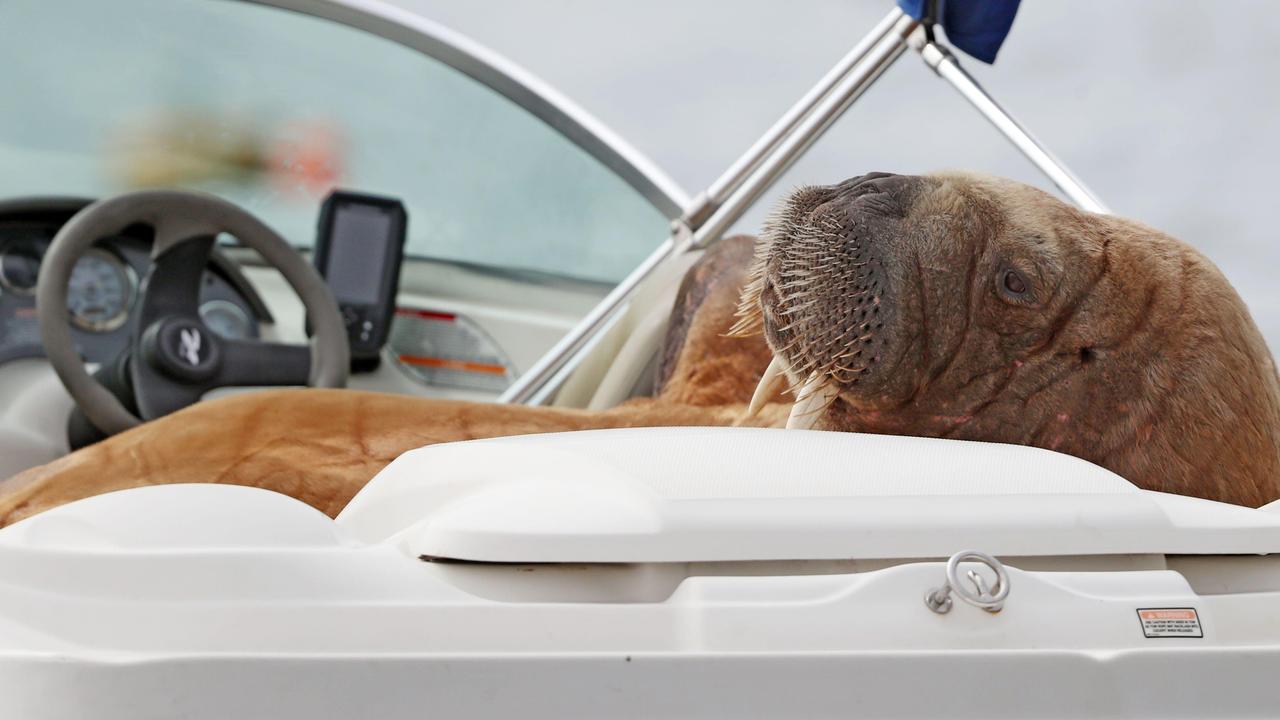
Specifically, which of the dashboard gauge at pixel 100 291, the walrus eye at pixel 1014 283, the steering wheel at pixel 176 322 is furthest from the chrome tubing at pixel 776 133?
the walrus eye at pixel 1014 283

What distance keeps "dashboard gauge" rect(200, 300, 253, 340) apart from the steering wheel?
9.8 inches

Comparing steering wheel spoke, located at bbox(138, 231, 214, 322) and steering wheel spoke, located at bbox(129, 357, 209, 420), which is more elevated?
steering wheel spoke, located at bbox(138, 231, 214, 322)

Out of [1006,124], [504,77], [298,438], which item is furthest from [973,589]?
[504,77]

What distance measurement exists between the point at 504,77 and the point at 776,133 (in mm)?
1240

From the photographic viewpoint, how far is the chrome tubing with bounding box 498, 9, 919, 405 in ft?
7.02

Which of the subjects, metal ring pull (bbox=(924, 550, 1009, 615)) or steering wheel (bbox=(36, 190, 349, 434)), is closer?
metal ring pull (bbox=(924, 550, 1009, 615))

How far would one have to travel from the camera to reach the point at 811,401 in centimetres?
106

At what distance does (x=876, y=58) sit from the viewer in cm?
212

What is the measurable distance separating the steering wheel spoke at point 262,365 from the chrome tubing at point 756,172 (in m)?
0.42

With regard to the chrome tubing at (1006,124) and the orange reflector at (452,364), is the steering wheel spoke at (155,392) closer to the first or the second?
the orange reflector at (452,364)

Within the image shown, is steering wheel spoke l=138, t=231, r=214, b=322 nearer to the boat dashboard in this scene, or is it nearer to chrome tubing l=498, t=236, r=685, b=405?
the boat dashboard

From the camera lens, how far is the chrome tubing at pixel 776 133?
215 cm

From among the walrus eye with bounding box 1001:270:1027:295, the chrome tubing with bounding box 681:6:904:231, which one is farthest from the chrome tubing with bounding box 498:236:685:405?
the walrus eye with bounding box 1001:270:1027:295

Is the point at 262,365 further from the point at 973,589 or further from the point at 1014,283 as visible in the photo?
the point at 973,589
